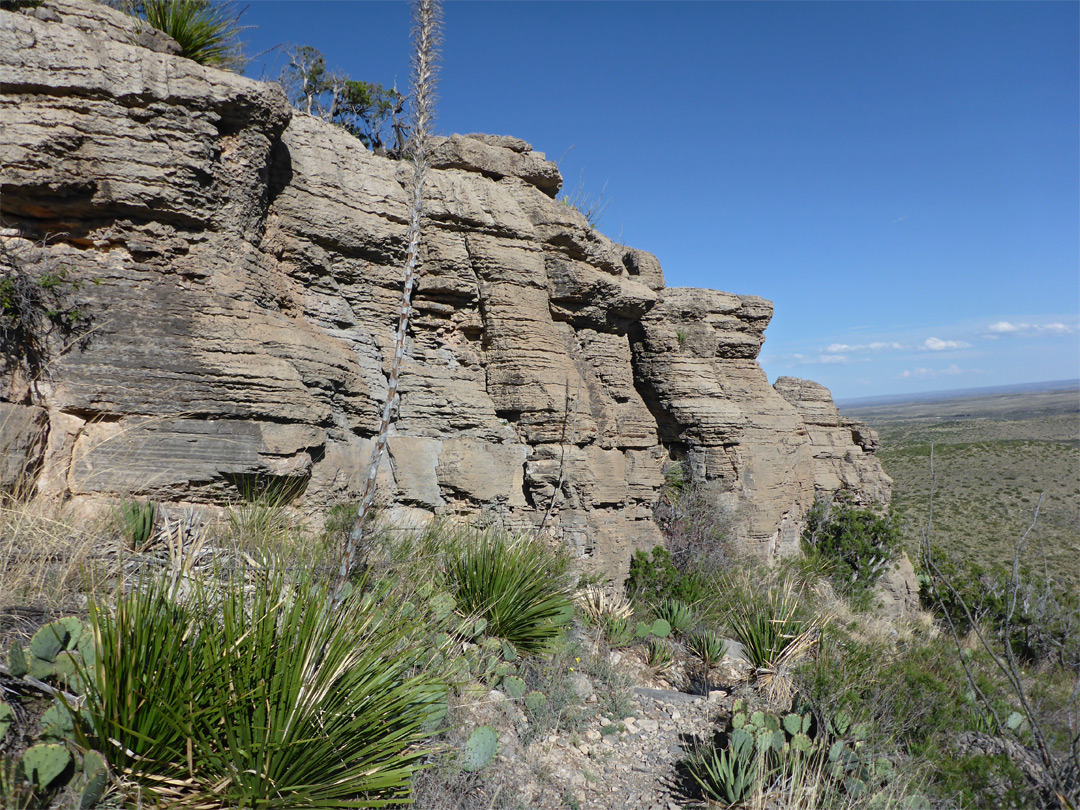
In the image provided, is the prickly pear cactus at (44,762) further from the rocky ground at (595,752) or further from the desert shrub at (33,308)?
the desert shrub at (33,308)

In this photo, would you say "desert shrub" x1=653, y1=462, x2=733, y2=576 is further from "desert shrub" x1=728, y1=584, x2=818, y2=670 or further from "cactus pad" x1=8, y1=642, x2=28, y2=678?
"cactus pad" x1=8, y1=642, x2=28, y2=678

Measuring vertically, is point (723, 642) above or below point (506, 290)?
below

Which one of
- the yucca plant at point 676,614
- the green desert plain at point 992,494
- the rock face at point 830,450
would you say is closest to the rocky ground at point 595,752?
the yucca plant at point 676,614

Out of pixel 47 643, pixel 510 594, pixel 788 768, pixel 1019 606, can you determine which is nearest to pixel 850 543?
pixel 1019 606

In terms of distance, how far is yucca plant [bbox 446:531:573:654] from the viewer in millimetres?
5836

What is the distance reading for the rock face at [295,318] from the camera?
5.38 m

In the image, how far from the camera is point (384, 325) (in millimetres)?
7762

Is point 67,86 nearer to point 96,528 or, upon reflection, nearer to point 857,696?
point 96,528

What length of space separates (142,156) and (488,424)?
4.74m

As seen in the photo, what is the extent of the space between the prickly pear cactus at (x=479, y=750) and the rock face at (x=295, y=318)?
3332 millimetres

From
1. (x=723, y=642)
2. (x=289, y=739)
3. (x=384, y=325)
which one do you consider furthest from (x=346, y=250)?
(x=723, y=642)

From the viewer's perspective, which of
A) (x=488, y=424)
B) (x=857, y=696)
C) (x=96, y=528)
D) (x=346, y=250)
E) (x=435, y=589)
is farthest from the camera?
(x=488, y=424)

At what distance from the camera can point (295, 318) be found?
697cm

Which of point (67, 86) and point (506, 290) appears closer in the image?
point (67, 86)
